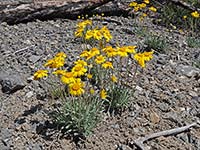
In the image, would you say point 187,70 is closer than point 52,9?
Yes

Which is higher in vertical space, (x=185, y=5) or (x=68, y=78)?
(x=68, y=78)

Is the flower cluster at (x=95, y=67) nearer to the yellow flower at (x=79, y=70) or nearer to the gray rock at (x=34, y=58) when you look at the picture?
the yellow flower at (x=79, y=70)

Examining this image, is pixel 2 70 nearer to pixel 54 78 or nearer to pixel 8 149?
pixel 54 78

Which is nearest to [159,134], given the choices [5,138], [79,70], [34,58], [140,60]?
[140,60]

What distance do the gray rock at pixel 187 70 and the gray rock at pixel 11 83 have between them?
1.90 metres

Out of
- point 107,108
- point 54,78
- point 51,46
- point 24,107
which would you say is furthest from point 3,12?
point 107,108

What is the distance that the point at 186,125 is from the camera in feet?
12.9

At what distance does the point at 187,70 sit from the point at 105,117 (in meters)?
1.57

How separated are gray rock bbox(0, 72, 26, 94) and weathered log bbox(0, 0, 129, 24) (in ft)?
5.88

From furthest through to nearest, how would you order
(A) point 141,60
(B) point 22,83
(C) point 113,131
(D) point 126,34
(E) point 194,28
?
(E) point 194,28
(D) point 126,34
(B) point 22,83
(C) point 113,131
(A) point 141,60

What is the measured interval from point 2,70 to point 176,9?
376 cm

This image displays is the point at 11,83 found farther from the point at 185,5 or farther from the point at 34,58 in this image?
the point at 185,5

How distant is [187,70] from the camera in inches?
197

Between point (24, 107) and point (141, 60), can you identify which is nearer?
point (141, 60)
